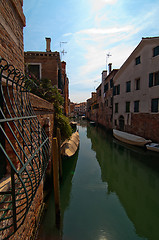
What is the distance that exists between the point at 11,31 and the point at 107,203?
670 centimetres

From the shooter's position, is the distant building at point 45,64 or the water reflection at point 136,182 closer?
the water reflection at point 136,182

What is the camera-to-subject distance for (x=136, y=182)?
255 inches

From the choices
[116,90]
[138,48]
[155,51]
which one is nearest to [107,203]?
[155,51]

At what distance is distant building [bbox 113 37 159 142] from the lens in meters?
11.0

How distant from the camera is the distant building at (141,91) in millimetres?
11023

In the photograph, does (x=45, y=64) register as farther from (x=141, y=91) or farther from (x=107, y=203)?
(x=107, y=203)

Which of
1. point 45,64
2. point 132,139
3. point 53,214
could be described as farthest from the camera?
point 132,139

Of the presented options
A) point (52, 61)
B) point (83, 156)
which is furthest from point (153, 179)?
point (52, 61)

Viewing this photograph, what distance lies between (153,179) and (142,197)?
6.27 ft

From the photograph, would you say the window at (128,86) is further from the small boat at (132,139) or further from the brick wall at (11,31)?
the brick wall at (11,31)

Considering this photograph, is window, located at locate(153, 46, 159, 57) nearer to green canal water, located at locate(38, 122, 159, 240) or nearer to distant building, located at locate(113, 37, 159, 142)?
distant building, located at locate(113, 37, 159, 142)

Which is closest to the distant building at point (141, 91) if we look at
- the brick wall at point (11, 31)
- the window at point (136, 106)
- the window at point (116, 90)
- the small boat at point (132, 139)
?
the window at point (136, 106)

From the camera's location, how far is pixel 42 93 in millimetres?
7480

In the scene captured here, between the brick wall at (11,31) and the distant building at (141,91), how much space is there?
11705mm
